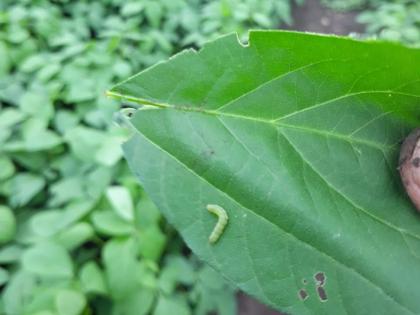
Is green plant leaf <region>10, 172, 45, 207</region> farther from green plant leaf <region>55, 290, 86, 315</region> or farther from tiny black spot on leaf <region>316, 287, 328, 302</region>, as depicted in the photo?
tiny black spot on leaf <region>316, 287, 328, 302</region>

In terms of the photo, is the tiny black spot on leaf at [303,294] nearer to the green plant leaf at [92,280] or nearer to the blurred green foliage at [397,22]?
the green plant leaf at [92,280]

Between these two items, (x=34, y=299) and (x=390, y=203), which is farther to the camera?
(x=34, y=299)

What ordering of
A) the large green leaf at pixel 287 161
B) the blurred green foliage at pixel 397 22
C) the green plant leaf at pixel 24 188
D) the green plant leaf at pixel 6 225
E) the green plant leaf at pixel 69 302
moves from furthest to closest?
the blurred green foliage at pixel 397 22 → the green plant leaf at pixel 24 188 → the green plant leaf at pixel 6 225 → the green plant leaf at pixel 69 302 → the large green leaf at pixel 287 161

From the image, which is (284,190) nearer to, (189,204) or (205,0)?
(189,204)

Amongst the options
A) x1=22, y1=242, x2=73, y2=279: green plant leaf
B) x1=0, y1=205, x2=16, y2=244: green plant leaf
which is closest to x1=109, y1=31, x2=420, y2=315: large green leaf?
x1=22, y1=242, x2=73, y2=279: green plant leaf

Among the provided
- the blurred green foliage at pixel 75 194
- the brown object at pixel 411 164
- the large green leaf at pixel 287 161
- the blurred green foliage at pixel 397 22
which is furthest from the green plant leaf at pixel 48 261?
the blurred green foliage at pixel 397 22

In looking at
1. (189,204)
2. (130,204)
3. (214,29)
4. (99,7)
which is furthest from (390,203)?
(99,7)
